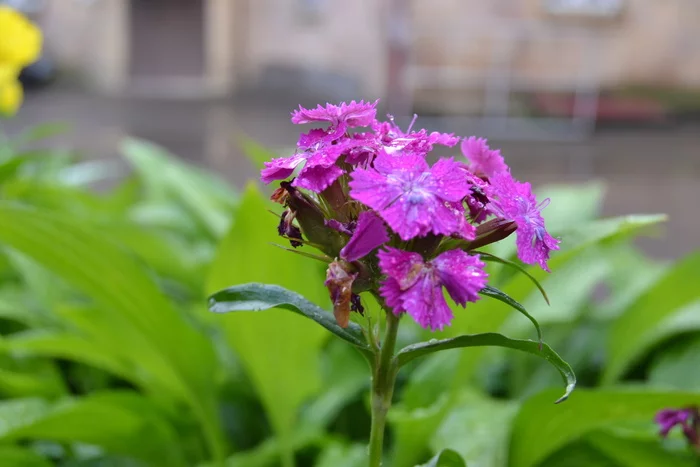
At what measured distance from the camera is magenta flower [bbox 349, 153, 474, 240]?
38 cm

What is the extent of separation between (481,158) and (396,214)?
150mm

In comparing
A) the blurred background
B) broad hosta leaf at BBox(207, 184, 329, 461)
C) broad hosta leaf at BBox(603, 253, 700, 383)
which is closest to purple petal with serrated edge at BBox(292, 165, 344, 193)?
broad hosta leaf at BBox(207, 184, 329, 461)

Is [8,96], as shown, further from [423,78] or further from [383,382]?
[423,78]

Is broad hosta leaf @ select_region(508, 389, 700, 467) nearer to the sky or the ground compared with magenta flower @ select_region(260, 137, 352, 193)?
nearer to the ground

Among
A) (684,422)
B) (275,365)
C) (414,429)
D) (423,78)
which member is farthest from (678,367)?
(423,78)

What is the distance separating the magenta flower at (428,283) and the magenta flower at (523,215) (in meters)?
0.04

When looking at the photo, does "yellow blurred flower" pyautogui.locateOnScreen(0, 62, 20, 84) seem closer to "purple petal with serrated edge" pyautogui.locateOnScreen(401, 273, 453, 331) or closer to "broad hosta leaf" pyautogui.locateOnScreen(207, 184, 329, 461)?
"broad hosta leaf" pyautogui.locateOnScreen(207, 184, 329, 461)

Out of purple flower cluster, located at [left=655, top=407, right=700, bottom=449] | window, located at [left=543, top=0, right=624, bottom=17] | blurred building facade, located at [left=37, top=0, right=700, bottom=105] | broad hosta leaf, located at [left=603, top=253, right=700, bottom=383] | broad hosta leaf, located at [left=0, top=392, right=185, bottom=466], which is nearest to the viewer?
purple flower cluster, located at [left=655, top=407, right=700, bottom=449]

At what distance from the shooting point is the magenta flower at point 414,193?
1.26ft

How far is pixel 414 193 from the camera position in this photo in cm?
39

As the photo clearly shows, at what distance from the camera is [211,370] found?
930 millimetres

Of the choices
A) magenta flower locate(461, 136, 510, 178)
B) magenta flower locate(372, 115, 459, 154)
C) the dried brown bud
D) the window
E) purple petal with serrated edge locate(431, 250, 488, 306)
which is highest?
the window

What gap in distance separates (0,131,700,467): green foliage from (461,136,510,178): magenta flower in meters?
Answer: 0.20

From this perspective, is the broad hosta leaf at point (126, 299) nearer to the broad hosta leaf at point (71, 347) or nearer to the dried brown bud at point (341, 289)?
the broad hosta leaf at point (71, 347)
